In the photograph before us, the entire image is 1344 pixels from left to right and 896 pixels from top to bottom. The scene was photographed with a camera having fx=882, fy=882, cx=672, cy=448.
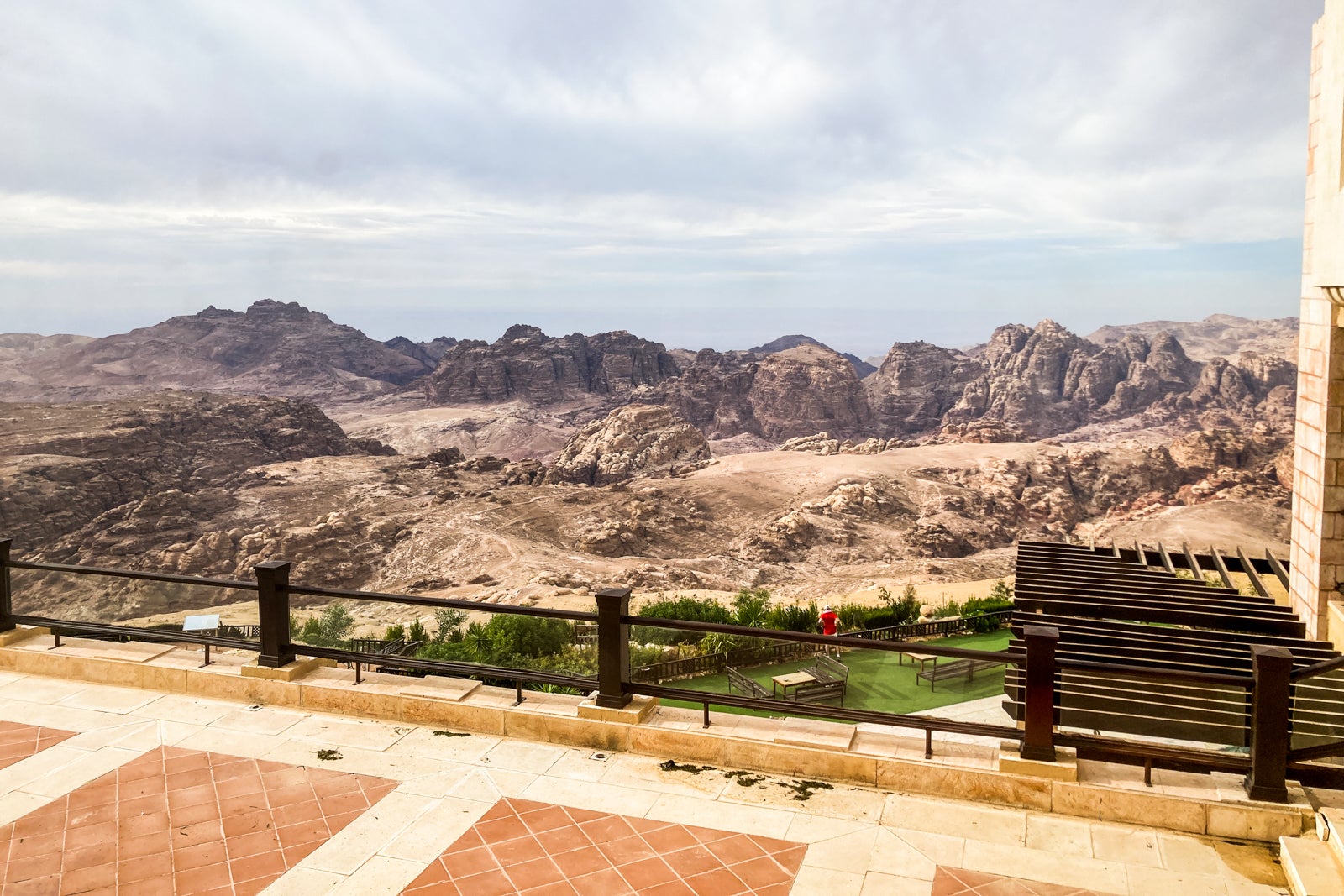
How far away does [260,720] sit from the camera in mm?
6359

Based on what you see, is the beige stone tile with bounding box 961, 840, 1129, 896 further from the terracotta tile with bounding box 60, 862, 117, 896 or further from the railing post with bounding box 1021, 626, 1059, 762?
the terracotta tile with bounding box 60, 862, 117, 896

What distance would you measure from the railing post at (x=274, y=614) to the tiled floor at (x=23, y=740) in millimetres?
1324

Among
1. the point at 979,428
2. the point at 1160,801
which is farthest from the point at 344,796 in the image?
the point at 979,428

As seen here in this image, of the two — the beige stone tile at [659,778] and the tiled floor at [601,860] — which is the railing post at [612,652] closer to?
the beige stone tile at [659,778]

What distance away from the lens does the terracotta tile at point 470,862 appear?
452 centimetres

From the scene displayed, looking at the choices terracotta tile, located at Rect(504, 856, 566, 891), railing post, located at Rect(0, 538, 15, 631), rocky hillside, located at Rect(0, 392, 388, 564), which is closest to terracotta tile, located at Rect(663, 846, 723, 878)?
terracotta tile, located at Rect(504, 856, 566, 891)

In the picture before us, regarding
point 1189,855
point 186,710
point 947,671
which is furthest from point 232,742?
point 947,671

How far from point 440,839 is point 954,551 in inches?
1899

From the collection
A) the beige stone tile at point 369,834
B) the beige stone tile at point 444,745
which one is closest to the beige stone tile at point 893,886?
the beige stone tile at point 369,834

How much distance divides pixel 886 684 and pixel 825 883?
11.2 meters

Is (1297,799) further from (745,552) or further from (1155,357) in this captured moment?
(1155,357)

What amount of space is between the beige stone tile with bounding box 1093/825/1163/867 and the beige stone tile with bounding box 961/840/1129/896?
9cm

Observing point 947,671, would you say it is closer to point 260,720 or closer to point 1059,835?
point 1059,835

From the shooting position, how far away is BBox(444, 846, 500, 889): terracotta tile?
4.52 meters
